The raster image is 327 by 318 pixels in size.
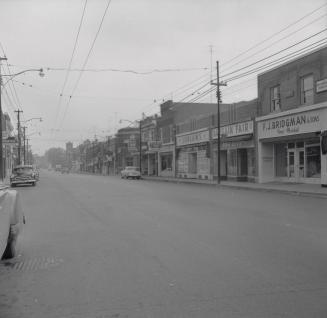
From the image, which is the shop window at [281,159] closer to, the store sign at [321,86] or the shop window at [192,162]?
the store sign at [321,86]

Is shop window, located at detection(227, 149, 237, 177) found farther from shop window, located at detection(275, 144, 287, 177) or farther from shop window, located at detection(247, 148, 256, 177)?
shop window, located at detection(275, 144, 287, 177)

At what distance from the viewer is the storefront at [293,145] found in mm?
26453

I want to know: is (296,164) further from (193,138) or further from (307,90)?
(193,138)

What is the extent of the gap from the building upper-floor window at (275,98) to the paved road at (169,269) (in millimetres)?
19084

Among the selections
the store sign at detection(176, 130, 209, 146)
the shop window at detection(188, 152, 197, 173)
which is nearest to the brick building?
the store sign at detection(176, 130, 209, 146)

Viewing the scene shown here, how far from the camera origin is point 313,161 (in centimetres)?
2806

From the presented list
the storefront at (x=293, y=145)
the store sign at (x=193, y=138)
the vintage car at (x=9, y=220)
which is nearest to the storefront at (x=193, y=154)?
the store sign at (x=193, y=138)

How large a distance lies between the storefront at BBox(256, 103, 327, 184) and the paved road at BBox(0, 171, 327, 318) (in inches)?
589

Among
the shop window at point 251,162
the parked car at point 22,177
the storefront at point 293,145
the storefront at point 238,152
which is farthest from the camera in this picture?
the parked car at point 22,177

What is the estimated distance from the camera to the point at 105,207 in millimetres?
16688

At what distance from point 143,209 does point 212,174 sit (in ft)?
88.6

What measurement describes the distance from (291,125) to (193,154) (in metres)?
20.0

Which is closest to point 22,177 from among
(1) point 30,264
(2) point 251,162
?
(2) point 251,162

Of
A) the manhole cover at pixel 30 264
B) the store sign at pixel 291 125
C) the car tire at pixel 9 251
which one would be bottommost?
the manhole cover at pixel 30 264
